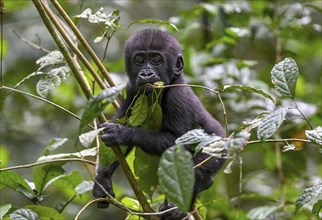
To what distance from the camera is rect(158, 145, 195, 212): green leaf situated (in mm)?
2156

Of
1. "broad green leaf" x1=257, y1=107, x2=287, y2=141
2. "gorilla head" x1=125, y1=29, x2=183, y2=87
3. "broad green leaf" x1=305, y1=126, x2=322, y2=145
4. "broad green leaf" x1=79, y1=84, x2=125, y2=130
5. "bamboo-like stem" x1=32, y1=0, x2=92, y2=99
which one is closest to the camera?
"broad green leaf" x1=79, y1=84, x2=125, y2=130

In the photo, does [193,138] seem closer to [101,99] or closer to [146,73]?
[101,99]

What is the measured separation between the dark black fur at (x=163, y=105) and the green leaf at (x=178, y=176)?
1413mm

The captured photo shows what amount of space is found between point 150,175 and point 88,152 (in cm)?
43

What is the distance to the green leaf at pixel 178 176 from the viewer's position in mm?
2156

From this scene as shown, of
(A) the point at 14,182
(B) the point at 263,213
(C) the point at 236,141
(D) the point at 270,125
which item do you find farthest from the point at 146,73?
(C) the point at 236,141

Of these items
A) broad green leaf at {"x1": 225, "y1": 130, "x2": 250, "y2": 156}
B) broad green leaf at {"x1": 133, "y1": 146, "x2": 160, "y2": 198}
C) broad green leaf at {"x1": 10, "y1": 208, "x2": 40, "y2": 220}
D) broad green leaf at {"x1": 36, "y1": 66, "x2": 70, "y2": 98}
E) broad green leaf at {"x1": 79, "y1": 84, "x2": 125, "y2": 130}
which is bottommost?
broad green leaf at {"x1": 133, "y1": 146, "x2": 160, "y2": 198}

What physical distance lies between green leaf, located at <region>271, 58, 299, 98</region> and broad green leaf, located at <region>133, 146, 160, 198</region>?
3.79ft

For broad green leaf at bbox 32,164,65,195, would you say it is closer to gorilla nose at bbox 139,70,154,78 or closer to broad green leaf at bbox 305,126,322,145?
gorilla nose at bbox 139,70,154,78

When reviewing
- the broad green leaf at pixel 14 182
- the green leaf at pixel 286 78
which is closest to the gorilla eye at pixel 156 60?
the broad green leaf at pixel 14 182

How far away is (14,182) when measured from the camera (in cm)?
349

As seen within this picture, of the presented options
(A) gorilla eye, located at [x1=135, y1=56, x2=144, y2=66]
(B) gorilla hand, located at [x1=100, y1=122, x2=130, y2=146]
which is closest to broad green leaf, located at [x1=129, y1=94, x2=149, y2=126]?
(B) gorilla hand, located at [x1=100, y1=122, x2=130, y2=146]

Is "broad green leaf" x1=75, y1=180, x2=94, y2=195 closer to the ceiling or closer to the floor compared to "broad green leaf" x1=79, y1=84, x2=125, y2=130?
closer to the floor

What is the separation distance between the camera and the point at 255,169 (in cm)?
764
